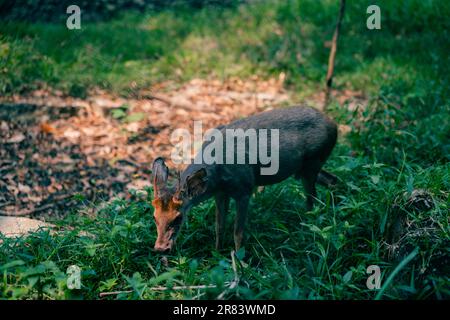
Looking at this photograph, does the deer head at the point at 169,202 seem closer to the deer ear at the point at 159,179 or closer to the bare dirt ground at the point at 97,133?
the deer ear at the point at 159,179

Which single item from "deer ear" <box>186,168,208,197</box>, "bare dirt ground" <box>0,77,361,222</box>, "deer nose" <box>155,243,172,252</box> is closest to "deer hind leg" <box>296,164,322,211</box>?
"deer ear" <box>186,168,208,197</box>

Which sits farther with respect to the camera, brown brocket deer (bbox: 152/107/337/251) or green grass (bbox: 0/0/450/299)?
brown brocket deer (bbox: 152/107/337/251)

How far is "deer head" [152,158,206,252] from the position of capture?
12.1 ft

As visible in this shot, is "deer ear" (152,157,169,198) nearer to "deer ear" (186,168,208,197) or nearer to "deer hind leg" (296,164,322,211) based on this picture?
"deer ear" (186,168,208,197)

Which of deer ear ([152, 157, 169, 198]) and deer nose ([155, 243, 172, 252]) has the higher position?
deer ear ([152, 157, 169, 198])

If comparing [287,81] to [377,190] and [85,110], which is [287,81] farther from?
[377,190]

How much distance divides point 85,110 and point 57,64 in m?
1.00

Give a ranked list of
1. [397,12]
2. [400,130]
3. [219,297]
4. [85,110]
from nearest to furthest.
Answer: [219,297] < [400,130] < [85,110] < [397,12]

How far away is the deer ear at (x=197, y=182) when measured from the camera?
3.74 m

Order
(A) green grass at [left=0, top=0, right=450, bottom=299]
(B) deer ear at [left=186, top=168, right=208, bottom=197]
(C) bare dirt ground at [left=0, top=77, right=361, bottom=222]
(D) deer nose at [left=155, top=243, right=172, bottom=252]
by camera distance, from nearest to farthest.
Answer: (A) green grass at [left=0, top=0, right=450, bottom=299] < (D) deer nose at [left=155, top=243, right=172, bottom=252] < (B) deer ear at [left=186, top=168, right=208, bottom=197] < (C) bare dirt ground at [left=0, top=77, right=361, bottom=222]

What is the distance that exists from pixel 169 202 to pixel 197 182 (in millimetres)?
253

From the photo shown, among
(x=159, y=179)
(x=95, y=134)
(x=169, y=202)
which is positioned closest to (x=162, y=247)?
(x=169, y=202)
